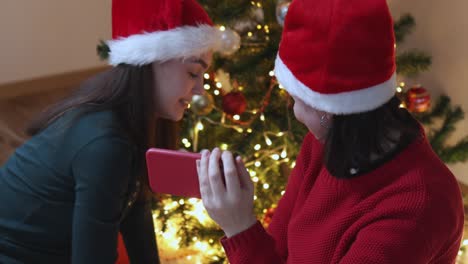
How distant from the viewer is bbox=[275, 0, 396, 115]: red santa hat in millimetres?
699

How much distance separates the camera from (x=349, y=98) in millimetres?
734

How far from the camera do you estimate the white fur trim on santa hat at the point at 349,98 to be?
0.74 m

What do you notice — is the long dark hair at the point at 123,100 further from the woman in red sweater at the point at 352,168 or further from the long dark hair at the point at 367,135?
the long dark hair at the point at 367,135

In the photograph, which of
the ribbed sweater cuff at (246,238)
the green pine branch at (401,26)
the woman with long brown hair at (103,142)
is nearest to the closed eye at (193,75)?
the woman with long brown hair at (103,142)

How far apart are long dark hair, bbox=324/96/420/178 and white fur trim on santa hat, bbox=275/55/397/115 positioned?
0.8 inches

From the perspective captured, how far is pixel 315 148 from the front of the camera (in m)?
0.93

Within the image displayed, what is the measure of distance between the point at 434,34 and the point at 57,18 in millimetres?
1995

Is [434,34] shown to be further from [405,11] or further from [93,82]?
[93,82]

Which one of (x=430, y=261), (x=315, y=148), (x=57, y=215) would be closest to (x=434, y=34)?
(x=315, y=148)

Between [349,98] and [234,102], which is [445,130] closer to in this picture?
[234,102]

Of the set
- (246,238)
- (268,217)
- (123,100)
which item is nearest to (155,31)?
(123,100)

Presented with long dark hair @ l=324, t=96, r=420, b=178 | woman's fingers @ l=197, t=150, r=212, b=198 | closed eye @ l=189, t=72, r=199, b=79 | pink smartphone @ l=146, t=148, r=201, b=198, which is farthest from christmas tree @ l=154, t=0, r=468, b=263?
long dark hair @ l=324, t=96, r=420, b=178

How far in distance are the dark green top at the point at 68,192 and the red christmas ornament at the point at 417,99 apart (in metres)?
1.00

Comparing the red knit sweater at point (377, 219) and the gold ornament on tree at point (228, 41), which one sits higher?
the gold ornament on tree at point (228, 41)
